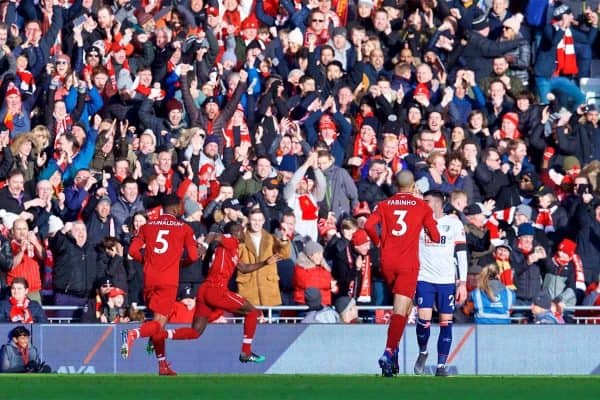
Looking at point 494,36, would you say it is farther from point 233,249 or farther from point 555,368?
point 233,249

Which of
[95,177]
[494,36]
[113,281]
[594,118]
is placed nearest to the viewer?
[113,281]

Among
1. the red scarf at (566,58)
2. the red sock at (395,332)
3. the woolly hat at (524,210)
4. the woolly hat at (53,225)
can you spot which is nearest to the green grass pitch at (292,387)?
the red sock at (395,332)

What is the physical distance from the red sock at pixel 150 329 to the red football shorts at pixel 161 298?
145 millimetres

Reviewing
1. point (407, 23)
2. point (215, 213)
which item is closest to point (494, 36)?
point (407, 23)

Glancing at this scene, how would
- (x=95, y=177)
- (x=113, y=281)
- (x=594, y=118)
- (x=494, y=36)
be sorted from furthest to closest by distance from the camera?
(x=494, y=36) < (x=594, y=118) < (x=95, y=177) < (x=113, y=281)

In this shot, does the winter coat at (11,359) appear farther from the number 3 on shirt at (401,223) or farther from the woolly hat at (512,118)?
the woolly hat at (512,118)

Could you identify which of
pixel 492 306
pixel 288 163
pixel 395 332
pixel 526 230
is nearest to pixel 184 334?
pixel 395 332

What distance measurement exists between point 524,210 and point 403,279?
631 centimetres

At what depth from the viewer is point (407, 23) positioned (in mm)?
28469

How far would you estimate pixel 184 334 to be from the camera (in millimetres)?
20906

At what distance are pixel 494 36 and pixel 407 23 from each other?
172 centimetres

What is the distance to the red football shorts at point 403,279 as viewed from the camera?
19.3 m

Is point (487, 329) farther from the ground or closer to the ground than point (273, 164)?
closer to the ground

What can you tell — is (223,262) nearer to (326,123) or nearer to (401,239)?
(401,239)
